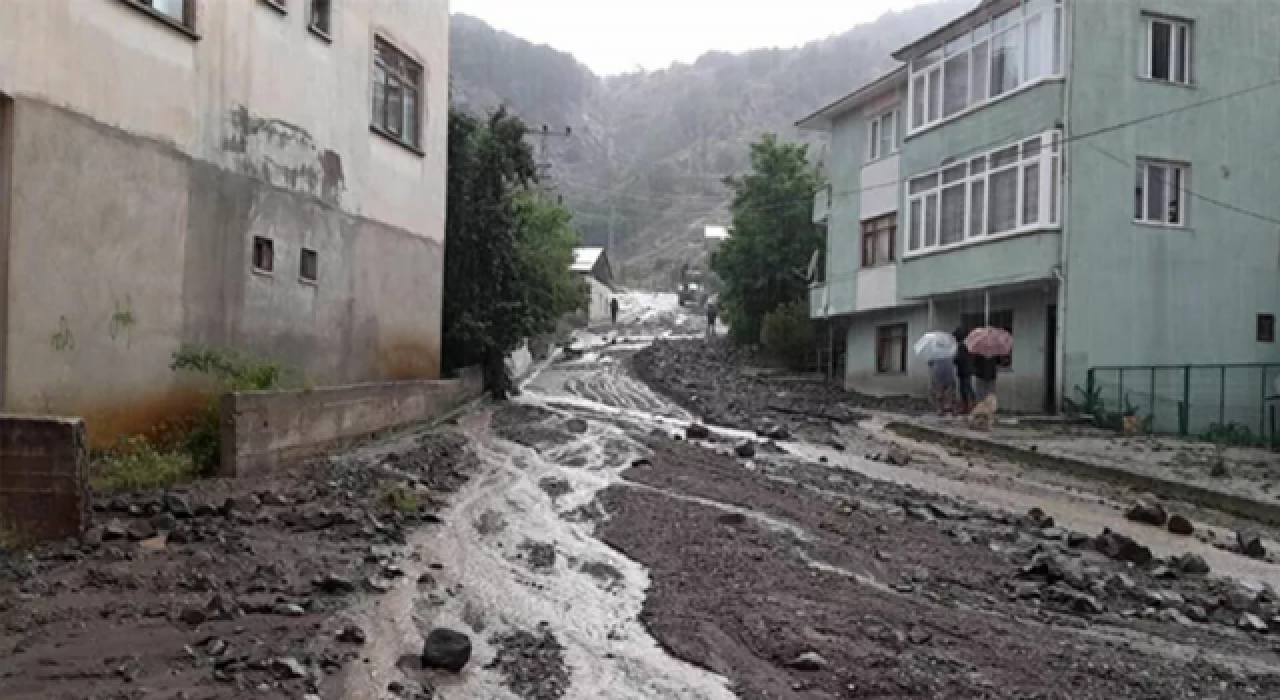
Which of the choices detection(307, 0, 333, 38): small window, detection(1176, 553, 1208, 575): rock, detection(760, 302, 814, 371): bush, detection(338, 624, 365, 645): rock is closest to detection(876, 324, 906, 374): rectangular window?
detection(760, 302, 814, 371): bush

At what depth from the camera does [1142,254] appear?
2306cm

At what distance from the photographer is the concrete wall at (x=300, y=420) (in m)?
11.1

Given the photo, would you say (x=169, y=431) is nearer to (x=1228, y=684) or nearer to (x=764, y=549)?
(x=764, y=549)

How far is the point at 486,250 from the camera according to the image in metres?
24.5

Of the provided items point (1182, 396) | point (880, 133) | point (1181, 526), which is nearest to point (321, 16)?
point (1181, 526)

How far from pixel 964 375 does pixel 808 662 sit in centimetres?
1847

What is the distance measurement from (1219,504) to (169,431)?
40.7ft

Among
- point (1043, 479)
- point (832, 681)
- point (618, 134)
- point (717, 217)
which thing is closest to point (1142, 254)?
point (1043, 479)

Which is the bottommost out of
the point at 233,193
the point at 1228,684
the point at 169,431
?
the point at 1228,684

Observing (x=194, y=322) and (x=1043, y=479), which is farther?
(x=1043, y=479)

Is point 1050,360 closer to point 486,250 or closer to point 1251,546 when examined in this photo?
point 486,250

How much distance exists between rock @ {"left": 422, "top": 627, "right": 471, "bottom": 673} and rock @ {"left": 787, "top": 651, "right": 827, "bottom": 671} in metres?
1.73

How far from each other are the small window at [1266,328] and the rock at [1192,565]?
1714cm

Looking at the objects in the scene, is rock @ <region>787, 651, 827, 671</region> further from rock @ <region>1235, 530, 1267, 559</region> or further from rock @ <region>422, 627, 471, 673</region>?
rock @ <region>1235, 530, 1267, 559</region>
